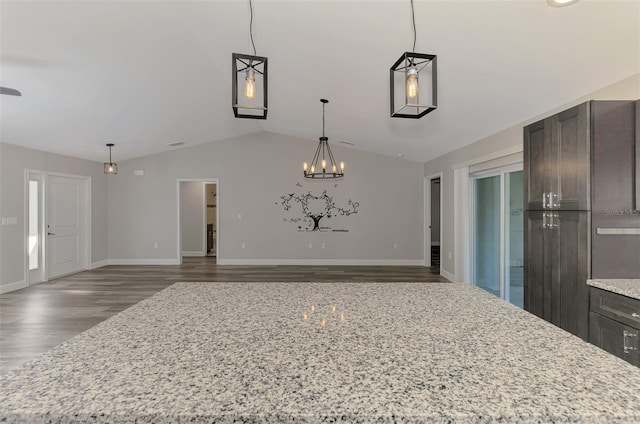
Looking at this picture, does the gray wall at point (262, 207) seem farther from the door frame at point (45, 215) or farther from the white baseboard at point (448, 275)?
the white baseboard at point (448, 275)

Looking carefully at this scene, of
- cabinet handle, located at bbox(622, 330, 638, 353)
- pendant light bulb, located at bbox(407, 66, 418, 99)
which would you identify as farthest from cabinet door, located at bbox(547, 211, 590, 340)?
pendant light bulb, located at bbox(407, 66, 418, 99)

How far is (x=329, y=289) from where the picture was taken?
177cm

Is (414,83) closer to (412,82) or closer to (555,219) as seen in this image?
(412,82)

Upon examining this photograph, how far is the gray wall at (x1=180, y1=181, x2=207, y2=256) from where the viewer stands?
375 inches

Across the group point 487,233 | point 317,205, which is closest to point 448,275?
point 487,233

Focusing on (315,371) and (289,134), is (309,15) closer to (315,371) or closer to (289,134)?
(315,371)

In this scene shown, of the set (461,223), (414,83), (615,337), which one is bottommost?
(615,337)

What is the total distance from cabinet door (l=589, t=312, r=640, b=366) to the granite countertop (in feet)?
0.61

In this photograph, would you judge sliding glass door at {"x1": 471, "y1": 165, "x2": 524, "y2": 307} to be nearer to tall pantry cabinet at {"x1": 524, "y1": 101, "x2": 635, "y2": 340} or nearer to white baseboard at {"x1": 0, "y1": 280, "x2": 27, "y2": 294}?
tall pantry cabinet at {"x1": 524, "y1": 101, "x2": 635, "y2": 340}

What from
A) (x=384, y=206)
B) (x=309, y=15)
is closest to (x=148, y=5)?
(x=309, y=15)

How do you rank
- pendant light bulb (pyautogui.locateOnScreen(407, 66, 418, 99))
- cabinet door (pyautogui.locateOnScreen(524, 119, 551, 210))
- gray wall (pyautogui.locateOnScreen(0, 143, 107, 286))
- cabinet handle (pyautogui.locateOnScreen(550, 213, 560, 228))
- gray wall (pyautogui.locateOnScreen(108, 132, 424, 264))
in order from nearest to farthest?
pendant light bulb (pyautogui.locateOnScreen(407, 66, 418, 99))
cabinet handle (pyautogui.locateOnScreen(550, 213, 560, 228))
cabinet door (pyautogui.locateOnScreen(524, 119, 551, 210))
gray wall (pyautogui.locateOnScreen(0, 143, 107, 286))
gray wall (pyautogui.locateOnScreen(108, 132, 424, 264))

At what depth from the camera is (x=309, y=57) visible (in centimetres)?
359

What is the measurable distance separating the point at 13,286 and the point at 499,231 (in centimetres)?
752

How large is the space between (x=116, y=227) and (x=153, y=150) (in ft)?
6.81
